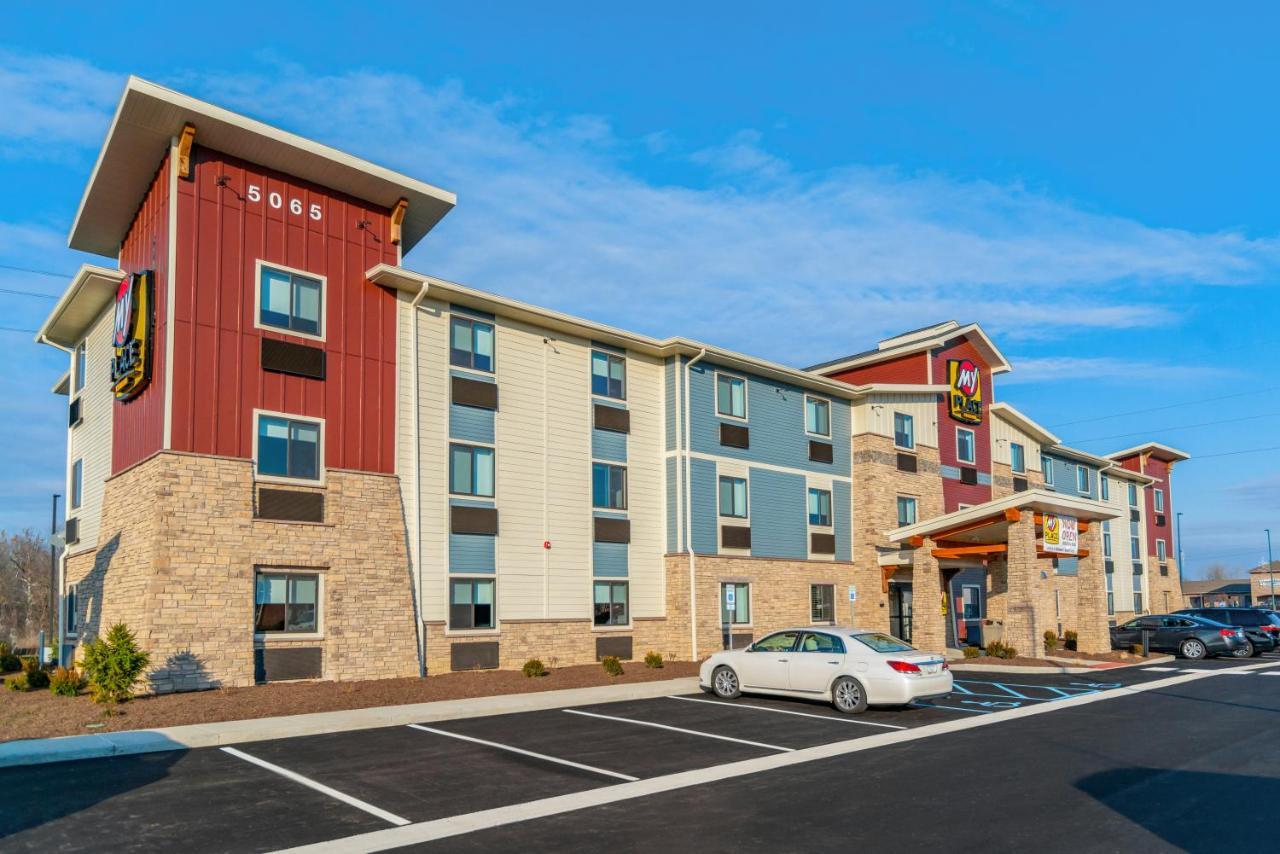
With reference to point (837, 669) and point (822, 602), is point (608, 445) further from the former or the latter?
point (837, 669)

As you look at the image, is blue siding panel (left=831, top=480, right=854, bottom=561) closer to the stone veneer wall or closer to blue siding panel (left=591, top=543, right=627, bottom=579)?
blue siding panel (left=591, top=543, right=627, bottom=579)

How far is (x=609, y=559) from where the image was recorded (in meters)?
27.8

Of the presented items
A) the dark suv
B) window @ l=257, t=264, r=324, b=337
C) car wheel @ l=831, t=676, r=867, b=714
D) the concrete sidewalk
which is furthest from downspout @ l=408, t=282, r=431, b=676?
the dark suv

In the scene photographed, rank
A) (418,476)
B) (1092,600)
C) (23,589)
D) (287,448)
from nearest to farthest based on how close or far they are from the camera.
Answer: (287,448) → (418,476) → (1092,600) → (23,589)

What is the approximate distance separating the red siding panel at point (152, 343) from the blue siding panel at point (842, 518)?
21302 mm

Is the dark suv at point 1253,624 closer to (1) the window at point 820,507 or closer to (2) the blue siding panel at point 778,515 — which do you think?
(1) the window at point 820,507

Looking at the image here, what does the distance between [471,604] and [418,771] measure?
11.7 meters

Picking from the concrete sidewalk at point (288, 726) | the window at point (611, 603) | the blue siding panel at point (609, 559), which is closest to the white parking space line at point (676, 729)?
the concrete sidewalk at point (288, 726)

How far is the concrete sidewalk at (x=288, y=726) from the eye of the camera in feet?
44.3

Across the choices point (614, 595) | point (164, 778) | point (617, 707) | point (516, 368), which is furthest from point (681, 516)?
point (164, 778)

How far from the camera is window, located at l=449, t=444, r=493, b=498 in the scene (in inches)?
965

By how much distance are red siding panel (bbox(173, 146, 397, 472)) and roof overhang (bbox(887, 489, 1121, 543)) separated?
1741 cm

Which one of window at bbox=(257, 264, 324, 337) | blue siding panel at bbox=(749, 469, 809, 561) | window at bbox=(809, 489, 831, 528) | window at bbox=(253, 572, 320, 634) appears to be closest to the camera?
window at bbox=(253, 572, 320, 634)

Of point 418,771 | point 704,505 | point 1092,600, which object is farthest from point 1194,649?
point 418,771
